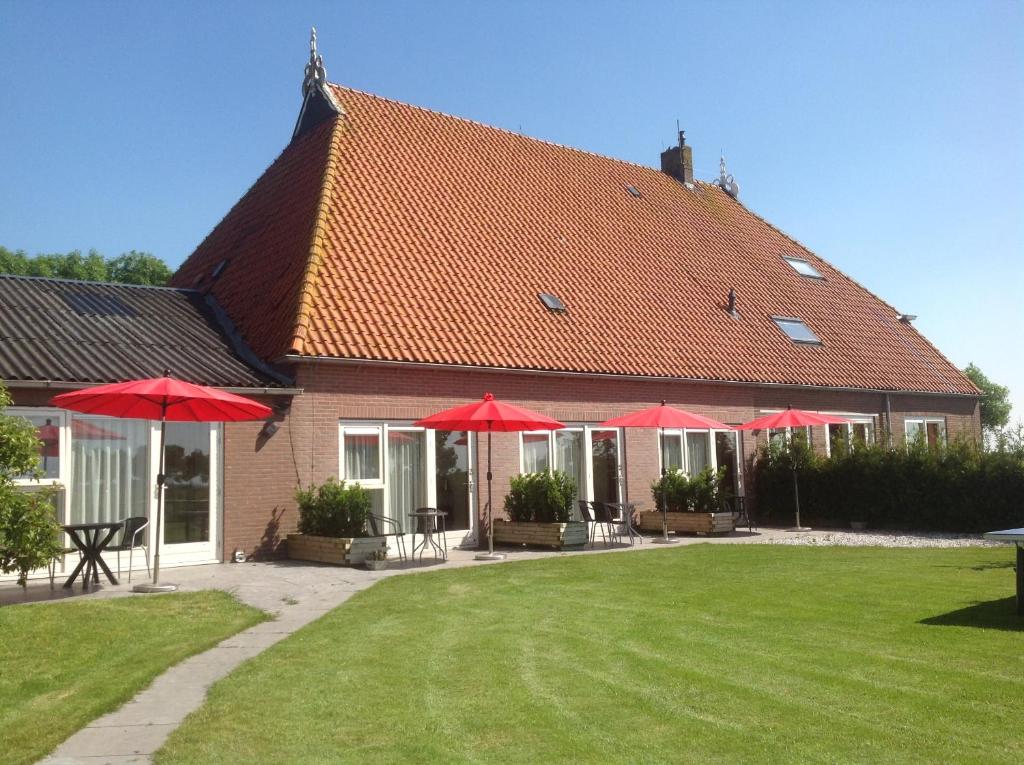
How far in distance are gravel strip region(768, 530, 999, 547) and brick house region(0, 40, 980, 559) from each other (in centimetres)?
301

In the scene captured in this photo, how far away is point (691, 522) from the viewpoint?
Answer: 18.0 m

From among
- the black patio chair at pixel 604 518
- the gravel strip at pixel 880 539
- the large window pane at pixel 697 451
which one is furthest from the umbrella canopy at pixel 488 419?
the large window pane at pixel 697 451

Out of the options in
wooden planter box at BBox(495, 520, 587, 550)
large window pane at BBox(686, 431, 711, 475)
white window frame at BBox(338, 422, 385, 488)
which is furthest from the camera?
large window pane at BBox(686, 431, 711, 475)

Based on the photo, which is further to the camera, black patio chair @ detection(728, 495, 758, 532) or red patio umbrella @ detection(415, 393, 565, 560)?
black patio chair @ detection(728, 495, 758, 532)

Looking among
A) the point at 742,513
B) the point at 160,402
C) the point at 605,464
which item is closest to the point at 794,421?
the point at 742,513

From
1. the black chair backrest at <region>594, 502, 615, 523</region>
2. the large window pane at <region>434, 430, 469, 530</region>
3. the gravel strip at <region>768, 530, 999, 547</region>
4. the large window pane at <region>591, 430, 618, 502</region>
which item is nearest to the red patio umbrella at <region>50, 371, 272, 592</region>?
the large window pane at <region>434, 430, 469, 530</region>

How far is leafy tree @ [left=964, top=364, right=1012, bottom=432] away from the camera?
→ 57188mm

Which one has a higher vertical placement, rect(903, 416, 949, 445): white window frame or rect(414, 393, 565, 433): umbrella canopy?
rect(903, 416, 949, 445): white window frame

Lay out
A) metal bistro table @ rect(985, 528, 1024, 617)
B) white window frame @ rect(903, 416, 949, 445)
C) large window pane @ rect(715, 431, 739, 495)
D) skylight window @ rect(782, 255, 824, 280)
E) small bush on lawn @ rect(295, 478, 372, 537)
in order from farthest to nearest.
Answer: skylight window @ rect(782, 255, 824, 280) → white window frame @ rect(903, 416, 949, 445) → large window pane @ rect(715, 431, 739, 495) → small bush on lawn @ rect(295, 478, 372, 537) → metal bistro table @ rect(985, 528, 1024, 617)

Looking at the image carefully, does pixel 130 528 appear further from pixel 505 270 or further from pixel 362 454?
pixel 505 270

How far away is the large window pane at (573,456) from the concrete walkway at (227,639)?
2.18m

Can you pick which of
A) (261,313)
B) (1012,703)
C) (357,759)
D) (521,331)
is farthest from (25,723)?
(521,331)

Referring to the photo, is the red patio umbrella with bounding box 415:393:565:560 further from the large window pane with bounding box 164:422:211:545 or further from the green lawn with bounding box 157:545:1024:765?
the green lawn with bounding box 157:545:1024:765

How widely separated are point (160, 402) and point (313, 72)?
466 inches
